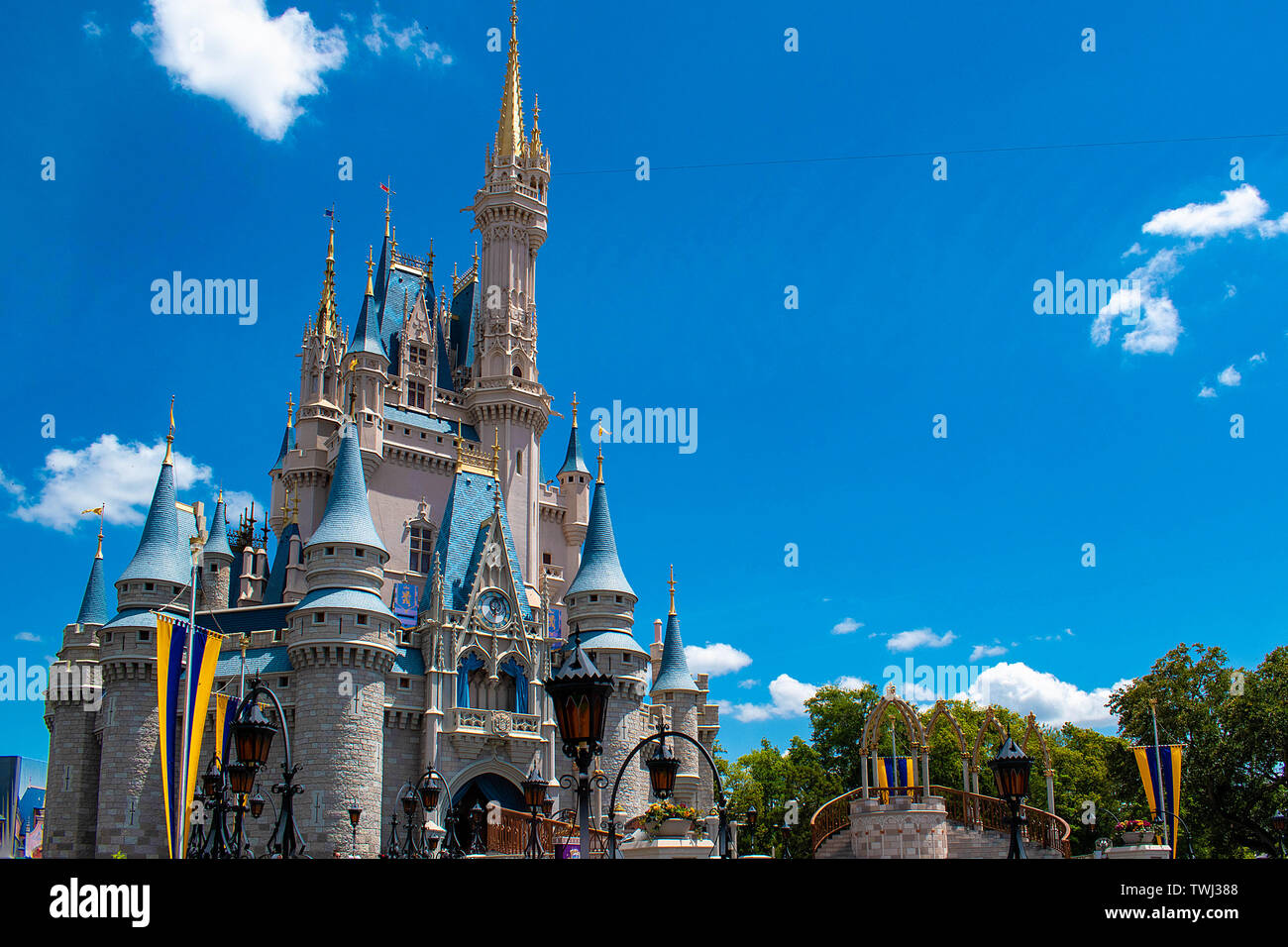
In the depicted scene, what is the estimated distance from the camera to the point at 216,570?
54594mm

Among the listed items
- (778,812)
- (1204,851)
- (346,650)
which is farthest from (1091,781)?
(346,650)

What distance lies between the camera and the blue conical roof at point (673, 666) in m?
56.8

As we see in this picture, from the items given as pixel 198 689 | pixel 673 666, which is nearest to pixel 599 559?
pixel 673 666

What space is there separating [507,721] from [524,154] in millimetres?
33453

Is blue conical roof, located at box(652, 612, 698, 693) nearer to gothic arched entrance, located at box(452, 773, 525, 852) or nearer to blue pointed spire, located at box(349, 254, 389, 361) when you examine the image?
gothic arched entrance, located at box(452, 773, 525, 852)

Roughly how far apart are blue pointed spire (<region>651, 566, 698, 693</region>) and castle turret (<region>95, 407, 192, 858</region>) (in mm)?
23311

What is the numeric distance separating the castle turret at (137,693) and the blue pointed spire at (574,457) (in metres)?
21.8

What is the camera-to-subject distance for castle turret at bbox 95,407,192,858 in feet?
138

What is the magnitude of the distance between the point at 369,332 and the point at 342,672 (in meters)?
21.7

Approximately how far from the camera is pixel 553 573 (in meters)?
60.4

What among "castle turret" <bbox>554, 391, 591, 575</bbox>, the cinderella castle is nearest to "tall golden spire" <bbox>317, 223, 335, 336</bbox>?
the cinderella castle

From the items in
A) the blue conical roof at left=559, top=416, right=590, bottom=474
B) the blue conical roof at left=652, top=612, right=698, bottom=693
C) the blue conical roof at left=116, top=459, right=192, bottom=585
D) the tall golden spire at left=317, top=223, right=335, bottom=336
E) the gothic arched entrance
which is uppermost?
the tall golden spire at left=317, top=223, right=335, bottom=336

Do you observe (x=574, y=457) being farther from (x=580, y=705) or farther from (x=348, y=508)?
(x=580, y=705)
